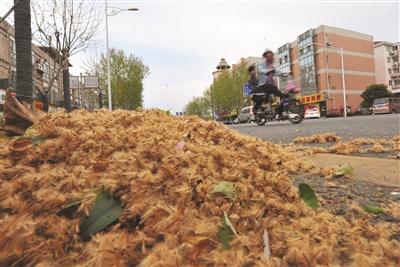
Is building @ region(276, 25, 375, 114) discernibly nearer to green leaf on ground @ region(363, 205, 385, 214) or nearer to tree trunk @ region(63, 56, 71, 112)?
tree trunk @ region(63, 56, 71, 112)

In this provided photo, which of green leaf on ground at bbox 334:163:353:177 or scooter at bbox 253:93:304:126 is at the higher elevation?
scooter at bbox 253:93:304:126

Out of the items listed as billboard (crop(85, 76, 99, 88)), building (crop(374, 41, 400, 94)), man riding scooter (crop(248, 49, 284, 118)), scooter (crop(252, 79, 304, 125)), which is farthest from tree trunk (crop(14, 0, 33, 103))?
building (crop(374, 41, 400, 94))

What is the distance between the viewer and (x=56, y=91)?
2281 inches

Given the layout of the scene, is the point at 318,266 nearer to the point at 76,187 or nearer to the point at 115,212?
the point at 115,212

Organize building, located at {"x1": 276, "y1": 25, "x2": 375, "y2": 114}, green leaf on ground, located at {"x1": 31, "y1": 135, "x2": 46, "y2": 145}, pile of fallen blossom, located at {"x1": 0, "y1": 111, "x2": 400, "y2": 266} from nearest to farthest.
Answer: pile of fallen blossom, located at {"x1": 0, "y1": 111, "x2": 400, "y2": 266}
green leaf on ground, located at {"x1": 31, "y1": 135, "x2": 46, "y2": 145}
building, located at {"x1": 276, "y1": 25, "x2": 375, "y2": 114}

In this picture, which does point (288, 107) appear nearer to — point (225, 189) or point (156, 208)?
point (225, 189)

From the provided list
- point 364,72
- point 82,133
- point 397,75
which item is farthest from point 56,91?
point 397,75

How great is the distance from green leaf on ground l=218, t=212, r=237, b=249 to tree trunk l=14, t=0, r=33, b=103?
17.5ft

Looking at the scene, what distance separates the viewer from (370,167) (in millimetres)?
2689

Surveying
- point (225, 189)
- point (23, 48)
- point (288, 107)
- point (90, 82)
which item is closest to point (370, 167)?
point (225, 189)

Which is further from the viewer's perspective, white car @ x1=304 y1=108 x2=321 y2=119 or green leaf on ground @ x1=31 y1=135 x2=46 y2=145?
white car @ x1=304 y1=108 x2=321 y2=119

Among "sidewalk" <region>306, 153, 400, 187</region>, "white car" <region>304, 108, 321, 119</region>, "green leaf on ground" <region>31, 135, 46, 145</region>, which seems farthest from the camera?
"white car" <region>304, 108, 321, 119</region>

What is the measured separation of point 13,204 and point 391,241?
133 cm

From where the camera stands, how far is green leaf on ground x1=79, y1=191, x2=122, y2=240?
1.36 metres
